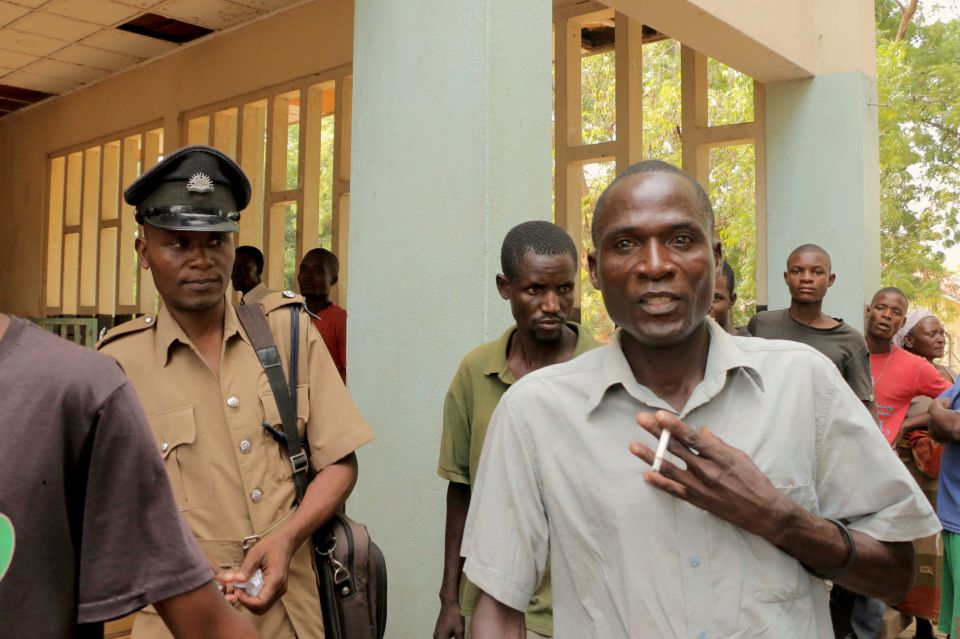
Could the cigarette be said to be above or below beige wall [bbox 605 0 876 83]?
below

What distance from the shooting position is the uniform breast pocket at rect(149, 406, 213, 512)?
2.32 m

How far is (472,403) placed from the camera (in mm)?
3068

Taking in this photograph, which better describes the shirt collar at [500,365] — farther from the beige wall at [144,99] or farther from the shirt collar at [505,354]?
the beige wall at [144,99]

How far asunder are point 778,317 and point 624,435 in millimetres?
4359

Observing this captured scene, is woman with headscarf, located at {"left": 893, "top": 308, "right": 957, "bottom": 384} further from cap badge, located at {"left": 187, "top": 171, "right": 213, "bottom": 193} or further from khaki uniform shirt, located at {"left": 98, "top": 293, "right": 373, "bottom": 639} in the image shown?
cap badge, located at {"left": 187, "top": 171, "right": 213, "bottom": 193}

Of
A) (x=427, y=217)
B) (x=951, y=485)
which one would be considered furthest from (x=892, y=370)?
(x=427, y=217)

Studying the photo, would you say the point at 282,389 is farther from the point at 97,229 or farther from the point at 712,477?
the point at 97,229

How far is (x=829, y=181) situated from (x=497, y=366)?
536 cm

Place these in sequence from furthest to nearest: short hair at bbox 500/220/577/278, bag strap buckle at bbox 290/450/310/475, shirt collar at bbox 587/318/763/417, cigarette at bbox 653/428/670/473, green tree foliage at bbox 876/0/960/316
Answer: green tree foliage at bbox 876/0/960/316 < short hair at bbox 500/220/577/278 < bag strap buckle at bbox 290/450/310/475 < shirt collar at bbox 587/318/763/417 < cigarette at bbox 653/428/670/473

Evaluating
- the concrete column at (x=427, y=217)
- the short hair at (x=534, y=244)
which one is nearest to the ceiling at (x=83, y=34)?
the concrete column at (x=427, y=217)

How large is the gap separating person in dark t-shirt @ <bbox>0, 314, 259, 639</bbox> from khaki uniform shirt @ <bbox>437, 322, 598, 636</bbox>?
1.70 meters

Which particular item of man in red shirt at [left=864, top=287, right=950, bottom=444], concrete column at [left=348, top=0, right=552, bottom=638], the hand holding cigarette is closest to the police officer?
the hand holding cigarette

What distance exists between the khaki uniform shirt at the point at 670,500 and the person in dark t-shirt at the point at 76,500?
62 cm

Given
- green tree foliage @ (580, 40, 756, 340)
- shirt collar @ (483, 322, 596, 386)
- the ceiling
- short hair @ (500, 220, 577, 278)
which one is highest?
green tree foliage @ (580, 40, 756, 340)
